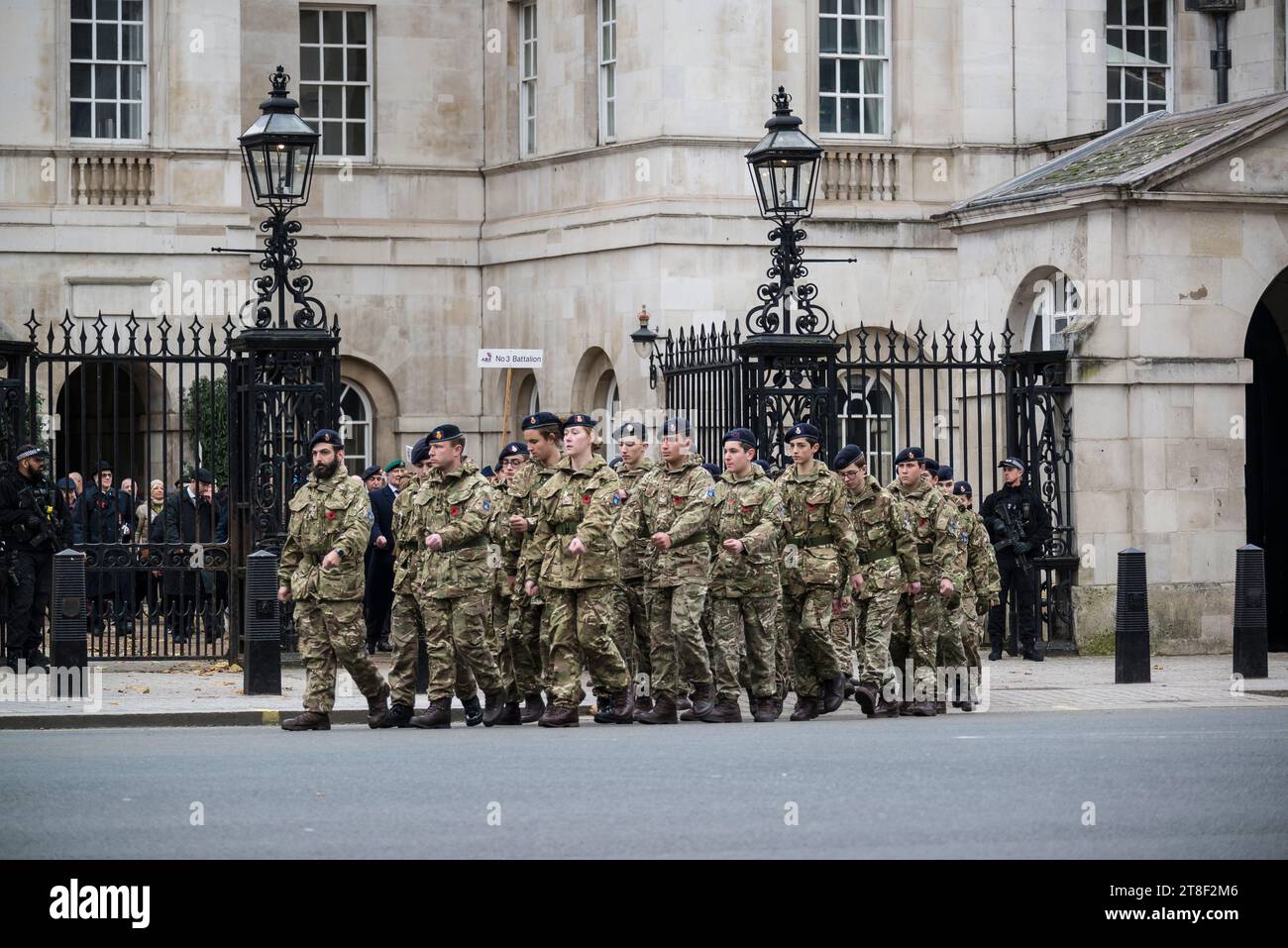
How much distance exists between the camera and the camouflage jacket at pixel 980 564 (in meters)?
17.8

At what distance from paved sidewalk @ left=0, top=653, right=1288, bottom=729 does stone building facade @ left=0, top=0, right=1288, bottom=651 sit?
27.7ft

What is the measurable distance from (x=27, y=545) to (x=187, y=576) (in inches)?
131

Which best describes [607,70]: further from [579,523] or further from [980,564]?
[579,523]

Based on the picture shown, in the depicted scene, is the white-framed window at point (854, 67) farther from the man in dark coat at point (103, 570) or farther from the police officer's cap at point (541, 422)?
the police officer's cap at point (541, 422)

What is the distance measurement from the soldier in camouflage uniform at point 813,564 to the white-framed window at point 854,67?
15.0 meters

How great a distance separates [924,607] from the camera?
1673 centimetres

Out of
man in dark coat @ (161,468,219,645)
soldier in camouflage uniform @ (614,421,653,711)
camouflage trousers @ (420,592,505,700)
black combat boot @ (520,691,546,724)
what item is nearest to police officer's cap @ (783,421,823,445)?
soldier in camouflage uniform @ (614,421,653,711)

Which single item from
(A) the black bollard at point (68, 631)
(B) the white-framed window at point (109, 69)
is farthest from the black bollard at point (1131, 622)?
(B) the white-framed window at point (109, 69)

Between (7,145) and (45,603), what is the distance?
38.6 ft

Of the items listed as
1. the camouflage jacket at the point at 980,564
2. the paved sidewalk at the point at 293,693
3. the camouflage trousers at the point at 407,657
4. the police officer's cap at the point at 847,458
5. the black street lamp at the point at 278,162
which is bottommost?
the paved sidewalk at the point at 293,693

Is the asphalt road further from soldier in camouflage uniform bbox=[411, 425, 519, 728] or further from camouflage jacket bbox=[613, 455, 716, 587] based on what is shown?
camouflage jacket bbox=[613, 455, 716, 587]

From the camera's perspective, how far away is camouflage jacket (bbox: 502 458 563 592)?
1565 cm
